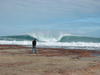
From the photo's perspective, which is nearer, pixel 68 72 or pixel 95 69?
pixel 68 72

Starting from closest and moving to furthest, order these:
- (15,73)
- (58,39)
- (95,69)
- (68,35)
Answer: (15,73) < (95,69) < (58,39) < (68,35)

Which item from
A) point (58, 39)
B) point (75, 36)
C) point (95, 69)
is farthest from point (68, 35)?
point (95, 69)

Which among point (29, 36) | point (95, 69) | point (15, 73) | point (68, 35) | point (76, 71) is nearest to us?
point (15, 73)

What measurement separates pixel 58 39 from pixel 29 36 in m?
17.5

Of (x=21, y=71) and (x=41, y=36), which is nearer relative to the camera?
(x=21, y=71)

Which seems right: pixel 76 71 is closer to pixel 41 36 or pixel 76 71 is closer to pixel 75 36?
pixel 41 36

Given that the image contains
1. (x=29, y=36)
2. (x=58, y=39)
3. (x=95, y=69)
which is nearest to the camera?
(x=95, y=69)

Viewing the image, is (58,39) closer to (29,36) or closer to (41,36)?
(41,36)

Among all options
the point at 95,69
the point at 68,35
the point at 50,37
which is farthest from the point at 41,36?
the point at 95,69

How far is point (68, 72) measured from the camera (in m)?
18.0

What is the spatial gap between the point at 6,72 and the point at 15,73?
2.08 ft

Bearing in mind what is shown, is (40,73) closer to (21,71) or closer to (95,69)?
(21,71)

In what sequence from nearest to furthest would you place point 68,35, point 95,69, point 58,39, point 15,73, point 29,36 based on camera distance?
point 15,73 → point 95,69 → point 58,39 → point 29,36 → point 68,35

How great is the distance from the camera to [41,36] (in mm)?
132625
